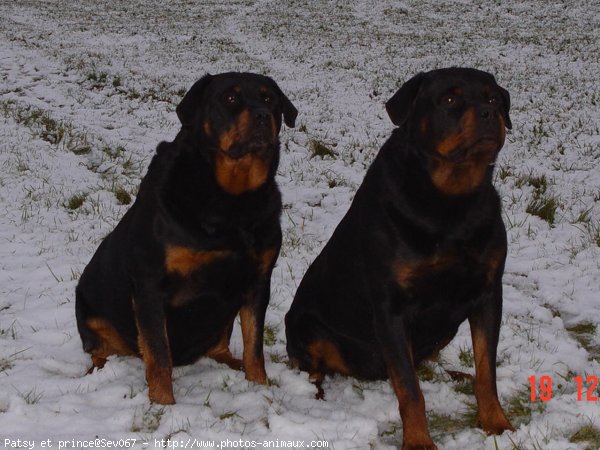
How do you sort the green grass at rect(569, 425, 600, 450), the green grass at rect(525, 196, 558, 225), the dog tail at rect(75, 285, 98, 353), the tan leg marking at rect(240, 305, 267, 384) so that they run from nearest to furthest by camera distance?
the green grass at rect(569, 425, 600, 450) → the tan leg marking at rect(240, 305, 267, 384) → the dog tail at rect(75, 285, 98, 353) → the green grass at rect(525, 196, 558, 225)

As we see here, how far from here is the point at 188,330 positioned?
11.9 feet

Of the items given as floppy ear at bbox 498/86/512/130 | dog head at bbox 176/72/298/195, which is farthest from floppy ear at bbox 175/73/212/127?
floppy ear at bbox 498/86/512/130

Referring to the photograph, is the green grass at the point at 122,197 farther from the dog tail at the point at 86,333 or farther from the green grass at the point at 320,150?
the dog tail at the point at 86,333

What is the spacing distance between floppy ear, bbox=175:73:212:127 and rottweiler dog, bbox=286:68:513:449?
1018mm

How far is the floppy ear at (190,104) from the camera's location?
3.49 m

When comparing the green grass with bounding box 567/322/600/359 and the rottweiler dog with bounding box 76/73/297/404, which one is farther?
the green grass with bounding box 567/322/600/359

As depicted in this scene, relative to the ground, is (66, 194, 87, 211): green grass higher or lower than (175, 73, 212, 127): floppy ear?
lower

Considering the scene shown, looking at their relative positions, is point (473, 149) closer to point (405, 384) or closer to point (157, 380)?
point (405, 384)

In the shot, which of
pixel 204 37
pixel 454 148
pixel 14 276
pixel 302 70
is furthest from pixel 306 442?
pixel 204 37

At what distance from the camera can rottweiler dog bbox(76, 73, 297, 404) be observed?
131 inches

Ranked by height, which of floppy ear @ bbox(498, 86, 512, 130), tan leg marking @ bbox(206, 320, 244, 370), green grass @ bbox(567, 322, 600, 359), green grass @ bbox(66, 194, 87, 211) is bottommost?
green grass @ bbox(66, 194, 87, 211)

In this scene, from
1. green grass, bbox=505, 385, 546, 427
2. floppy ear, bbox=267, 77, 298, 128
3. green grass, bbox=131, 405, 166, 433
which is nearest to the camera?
green grass, bbox=131, 405, 166, 433

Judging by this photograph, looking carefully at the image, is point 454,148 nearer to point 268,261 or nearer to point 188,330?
point 268,261

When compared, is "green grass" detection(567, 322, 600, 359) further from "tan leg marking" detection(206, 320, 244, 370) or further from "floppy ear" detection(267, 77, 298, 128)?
"floppy ear" detection(267, 77, 298, 128)
